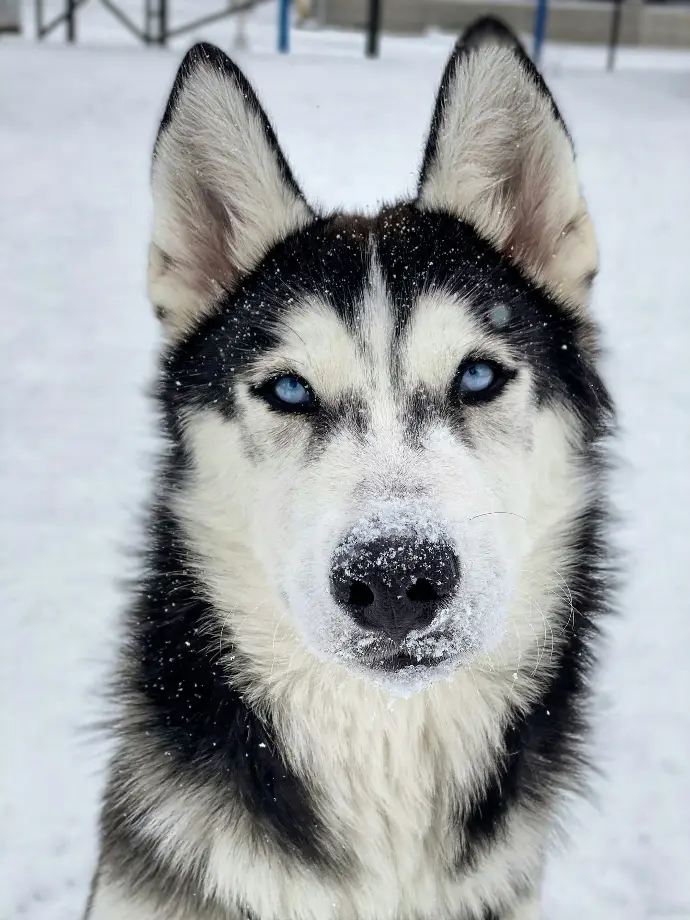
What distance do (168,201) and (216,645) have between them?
1.06 m

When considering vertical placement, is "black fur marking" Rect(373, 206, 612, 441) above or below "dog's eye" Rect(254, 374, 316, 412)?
above

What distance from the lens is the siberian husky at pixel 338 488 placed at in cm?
217

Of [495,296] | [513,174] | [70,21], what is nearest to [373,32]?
[70,21]

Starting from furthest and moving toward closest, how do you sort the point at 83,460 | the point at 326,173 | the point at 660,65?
the point at 660,65 → the point at 326,173 → the point at 83,460

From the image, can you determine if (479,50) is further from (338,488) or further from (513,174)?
(338,488)

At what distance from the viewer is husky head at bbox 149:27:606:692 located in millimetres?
1888

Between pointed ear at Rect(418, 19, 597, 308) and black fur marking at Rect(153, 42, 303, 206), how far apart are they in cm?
40

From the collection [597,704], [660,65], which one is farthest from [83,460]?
[660,65]

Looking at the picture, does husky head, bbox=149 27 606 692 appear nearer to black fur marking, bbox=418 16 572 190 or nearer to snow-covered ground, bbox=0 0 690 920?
black fur marking, bbox=418 16 572 190

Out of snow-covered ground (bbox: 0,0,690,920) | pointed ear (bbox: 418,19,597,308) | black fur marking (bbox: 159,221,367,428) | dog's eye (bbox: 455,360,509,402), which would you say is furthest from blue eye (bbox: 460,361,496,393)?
snow-covered ground (bbox: 0,0,690,920)

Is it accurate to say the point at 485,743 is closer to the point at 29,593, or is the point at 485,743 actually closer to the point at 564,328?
the point at 564,328

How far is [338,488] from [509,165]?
99cm

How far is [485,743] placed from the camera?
2328 millimetres

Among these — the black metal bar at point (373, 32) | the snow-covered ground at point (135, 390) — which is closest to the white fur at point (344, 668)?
the snow-covered ground at point (135, 390)
